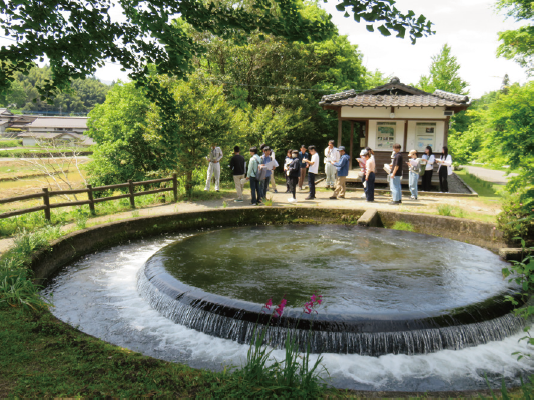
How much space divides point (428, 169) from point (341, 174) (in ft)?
14.3

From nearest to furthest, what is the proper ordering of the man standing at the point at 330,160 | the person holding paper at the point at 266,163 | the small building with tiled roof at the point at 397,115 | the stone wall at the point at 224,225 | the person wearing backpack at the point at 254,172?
the stone wall at the point at 224,225, the person wearing backpack at the point at 254,172, the person holding paper at the point at 266,163, the man standing at the point at 330,160, the small building with tiled roof at the point at 397,115

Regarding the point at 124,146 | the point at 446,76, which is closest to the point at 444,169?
the point at 124,146

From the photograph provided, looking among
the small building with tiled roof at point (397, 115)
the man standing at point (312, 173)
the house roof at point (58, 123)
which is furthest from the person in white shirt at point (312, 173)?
the house roof at point (58, 123)

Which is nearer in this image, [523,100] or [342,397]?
[342,397]

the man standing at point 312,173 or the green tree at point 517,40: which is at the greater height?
the green tree at point 517,40

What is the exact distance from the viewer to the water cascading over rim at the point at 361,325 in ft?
18.5

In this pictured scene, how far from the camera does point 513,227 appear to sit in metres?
9.30

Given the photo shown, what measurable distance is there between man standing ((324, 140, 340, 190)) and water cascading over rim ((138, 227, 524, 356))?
971 cm

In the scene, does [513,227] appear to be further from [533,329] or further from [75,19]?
[75,19]

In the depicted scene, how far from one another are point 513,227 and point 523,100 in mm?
4523

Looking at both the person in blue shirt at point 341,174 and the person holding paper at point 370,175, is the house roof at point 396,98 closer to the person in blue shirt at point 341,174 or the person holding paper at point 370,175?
the person in blue shirt at point 341,174

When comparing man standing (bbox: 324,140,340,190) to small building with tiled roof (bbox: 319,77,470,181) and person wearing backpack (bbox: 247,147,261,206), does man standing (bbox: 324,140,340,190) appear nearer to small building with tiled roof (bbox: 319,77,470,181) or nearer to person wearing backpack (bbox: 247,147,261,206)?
small building with tiled roof (bbox: 319,77,470,181)

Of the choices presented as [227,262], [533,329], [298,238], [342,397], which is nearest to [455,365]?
[533,329]

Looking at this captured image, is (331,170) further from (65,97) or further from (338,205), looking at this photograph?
(65,97)
